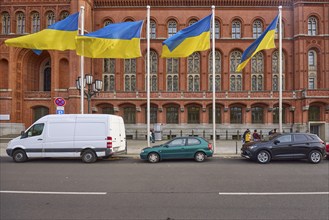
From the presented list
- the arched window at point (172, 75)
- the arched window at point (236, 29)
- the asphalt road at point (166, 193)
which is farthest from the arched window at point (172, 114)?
the asphalt road at point (166, 193)

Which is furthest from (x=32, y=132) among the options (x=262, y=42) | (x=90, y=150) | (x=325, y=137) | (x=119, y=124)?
(x=325, y=137)

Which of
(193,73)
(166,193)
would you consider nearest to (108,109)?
(193,73)

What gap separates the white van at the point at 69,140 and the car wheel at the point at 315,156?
32.4 feet

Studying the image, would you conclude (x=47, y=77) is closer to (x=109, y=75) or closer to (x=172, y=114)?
(x=109, y=75)

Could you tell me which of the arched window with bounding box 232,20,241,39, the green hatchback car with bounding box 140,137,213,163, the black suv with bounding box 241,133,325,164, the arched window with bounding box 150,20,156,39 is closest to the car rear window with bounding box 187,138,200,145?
the green hatchback car with bounding box 140,137,213,163

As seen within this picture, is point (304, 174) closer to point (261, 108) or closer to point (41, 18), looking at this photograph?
point (261, 108)

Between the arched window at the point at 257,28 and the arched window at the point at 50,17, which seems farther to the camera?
the arched window at the point at 257,28

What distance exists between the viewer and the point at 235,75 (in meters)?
34.6

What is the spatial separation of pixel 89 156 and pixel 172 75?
917 inches

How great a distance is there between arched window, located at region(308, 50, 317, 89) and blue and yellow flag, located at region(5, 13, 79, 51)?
30060 millimetres

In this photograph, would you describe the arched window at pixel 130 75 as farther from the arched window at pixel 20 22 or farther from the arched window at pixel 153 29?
the arched window at pixel 20 22

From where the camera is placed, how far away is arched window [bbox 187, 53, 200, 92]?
3441 centimetres

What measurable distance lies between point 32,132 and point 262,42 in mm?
14378

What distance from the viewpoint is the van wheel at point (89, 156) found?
12953mm
